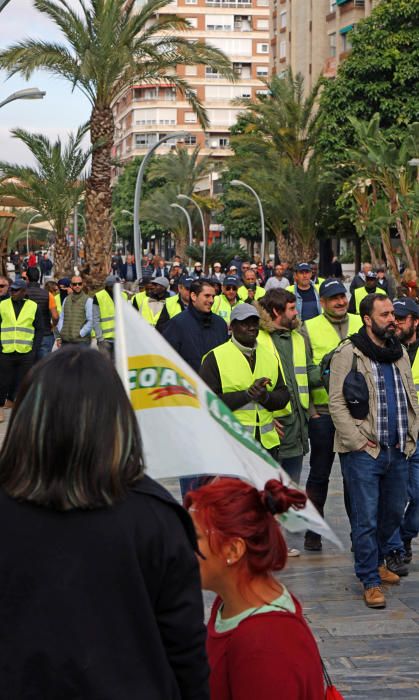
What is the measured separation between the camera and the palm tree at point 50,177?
1264 inches

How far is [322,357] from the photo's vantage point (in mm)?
7777

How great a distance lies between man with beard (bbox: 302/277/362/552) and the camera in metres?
7.78

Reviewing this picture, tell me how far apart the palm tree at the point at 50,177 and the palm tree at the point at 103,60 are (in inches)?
123

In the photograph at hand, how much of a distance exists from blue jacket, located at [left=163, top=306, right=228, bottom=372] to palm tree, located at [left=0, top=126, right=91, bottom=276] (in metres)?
22.9

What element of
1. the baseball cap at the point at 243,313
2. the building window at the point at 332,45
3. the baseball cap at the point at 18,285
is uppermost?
the building window at the point at 332,45

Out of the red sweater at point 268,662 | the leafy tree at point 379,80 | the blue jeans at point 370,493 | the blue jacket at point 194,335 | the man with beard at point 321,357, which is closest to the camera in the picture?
the red sweater at point 268,662

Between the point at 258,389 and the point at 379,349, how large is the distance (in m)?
0.70

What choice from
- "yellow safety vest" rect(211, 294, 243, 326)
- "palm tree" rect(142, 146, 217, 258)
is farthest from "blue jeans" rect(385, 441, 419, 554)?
"palm tree" rect(142, 146, 217, 258)

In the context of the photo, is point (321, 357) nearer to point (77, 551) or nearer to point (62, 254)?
point (77, 551)

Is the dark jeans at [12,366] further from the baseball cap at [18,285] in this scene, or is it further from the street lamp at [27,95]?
the street lamp at [27,95]

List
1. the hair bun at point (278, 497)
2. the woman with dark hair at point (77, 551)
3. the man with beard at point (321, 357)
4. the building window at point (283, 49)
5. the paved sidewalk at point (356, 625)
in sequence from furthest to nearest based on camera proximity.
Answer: the building window at point (283, 49)
the man with beard at point (321, 357)
the paved sidewalk at point (356, 625)
the hair bun at point (278, 497)
the woman with dark hair at point (77, 551)

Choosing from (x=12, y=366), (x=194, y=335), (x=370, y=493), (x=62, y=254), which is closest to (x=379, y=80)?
(x=62, y=254)

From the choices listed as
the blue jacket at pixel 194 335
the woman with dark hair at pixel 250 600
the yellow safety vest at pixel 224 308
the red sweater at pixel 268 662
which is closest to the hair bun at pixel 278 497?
the woman with dark hair at pixel 250 600

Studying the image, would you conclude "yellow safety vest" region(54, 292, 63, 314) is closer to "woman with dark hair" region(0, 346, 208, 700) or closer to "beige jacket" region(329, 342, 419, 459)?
"beige jacket" region(329, 342, 419, 459)
